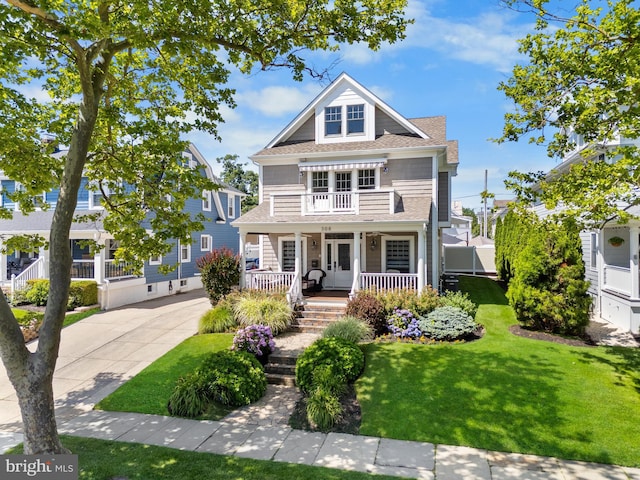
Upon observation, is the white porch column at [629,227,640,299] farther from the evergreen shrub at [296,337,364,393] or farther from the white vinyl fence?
the white vinyl fence

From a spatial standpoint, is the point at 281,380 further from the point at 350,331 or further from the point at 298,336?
the point at 298,336

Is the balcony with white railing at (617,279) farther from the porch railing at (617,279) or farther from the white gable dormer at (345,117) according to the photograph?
the white gable dormer at (345,117)

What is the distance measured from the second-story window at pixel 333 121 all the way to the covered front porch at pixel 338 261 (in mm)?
4664

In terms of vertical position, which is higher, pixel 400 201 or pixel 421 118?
pixel 421 118

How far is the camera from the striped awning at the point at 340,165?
50.6 ft

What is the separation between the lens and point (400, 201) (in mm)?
15508

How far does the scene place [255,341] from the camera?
968 cm

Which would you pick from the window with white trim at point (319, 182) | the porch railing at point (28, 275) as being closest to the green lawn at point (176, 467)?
the window with white trim at point (319, 182)

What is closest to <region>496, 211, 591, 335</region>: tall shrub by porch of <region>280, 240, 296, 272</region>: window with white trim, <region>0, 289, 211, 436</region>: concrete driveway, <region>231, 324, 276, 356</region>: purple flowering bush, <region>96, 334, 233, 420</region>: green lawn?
<region>231, 324, 276, 356</region>: purple flowering bush

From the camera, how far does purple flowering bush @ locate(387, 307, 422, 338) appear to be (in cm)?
1127

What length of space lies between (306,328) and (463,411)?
242 inches

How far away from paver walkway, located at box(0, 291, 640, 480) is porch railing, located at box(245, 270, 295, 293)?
3.70 meters

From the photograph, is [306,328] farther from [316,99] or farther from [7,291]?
[7,291]

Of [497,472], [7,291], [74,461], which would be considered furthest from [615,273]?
[7,291]
